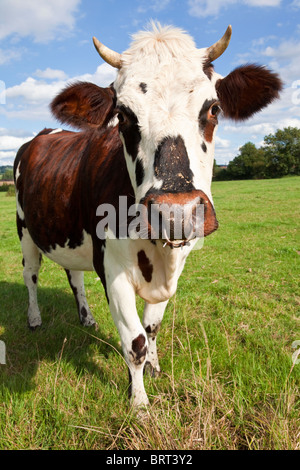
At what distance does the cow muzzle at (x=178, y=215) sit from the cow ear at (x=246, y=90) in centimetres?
122

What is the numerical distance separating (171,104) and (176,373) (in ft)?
6.78

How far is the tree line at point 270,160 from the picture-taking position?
59.9m

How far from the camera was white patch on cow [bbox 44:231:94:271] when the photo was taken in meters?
3.35

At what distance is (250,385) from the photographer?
2586 millimetres

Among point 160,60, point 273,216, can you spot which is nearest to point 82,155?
point 160,60

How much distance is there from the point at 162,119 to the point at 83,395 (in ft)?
6.29

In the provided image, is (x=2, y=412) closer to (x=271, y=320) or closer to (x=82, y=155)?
(x=82, y=155)

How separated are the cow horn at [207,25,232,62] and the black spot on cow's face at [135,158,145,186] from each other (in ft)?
3.01

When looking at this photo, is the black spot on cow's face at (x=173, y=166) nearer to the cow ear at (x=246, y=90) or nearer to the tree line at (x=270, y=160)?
the cow ear at (x=246, y=90)

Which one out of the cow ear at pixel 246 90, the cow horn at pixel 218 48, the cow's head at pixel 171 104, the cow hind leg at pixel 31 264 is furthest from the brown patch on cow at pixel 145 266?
the cow hind leg at pixel 31 264

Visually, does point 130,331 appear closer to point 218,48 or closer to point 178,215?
point 178,215

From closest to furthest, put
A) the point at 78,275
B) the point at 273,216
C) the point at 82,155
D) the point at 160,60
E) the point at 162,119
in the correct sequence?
the point at 162,119, the point at 160,60, the point at 82,155, the point at 78,275, the point at 273,216
